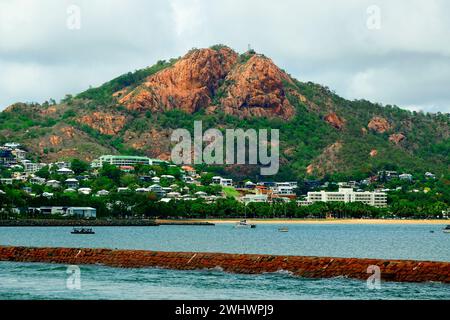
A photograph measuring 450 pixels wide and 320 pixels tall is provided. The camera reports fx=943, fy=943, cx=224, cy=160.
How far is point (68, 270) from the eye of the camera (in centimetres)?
6044

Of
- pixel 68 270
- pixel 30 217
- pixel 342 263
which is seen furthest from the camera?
pixel 30 217

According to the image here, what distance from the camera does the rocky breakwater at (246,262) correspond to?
52.9m

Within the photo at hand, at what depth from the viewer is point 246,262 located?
59.8m

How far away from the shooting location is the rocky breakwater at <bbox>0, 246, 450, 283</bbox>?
52938 millimetres

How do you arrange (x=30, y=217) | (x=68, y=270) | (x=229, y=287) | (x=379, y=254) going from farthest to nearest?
(x=30, y=217), (x=379, y=254), (x=68, y=270), (x=229, y=287)

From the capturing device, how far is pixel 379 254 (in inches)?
3620
